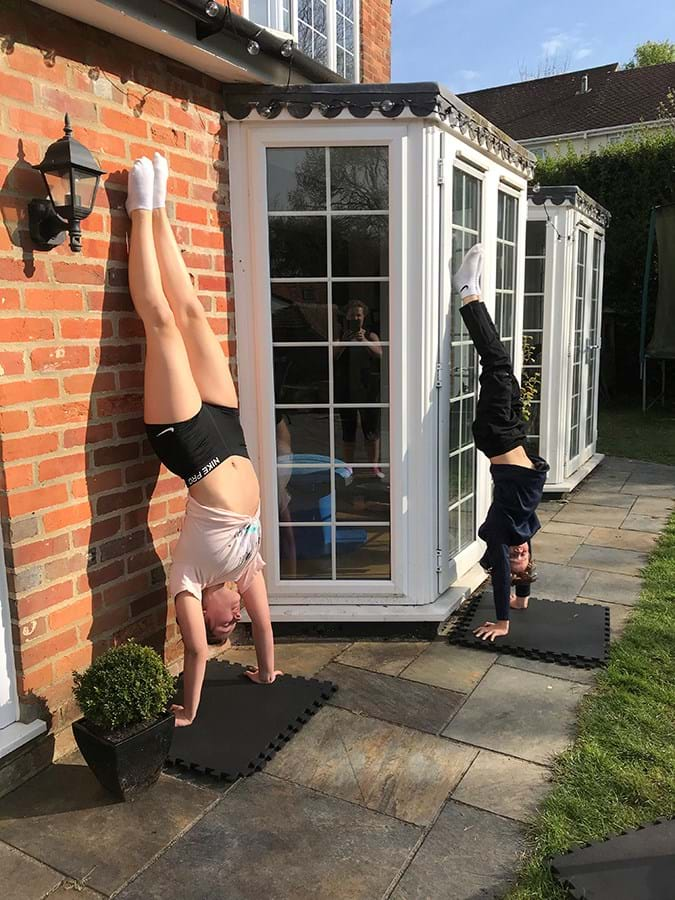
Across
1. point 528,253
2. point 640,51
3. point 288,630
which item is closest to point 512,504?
point 288,630

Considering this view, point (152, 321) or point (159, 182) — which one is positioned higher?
point (159, 182)

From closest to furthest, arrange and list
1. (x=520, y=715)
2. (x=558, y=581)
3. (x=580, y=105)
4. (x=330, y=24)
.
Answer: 1. (x=520, y=715)
2. (x=558, y=581)
3. (x=330, y=24)
4. (x=580, y=105)

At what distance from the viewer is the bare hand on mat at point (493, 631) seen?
400 cm

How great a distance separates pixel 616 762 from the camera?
287 centimetres

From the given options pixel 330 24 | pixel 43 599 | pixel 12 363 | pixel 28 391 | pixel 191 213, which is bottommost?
pixel 43 599

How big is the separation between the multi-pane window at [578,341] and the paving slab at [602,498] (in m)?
0.44

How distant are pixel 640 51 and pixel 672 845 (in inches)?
1677

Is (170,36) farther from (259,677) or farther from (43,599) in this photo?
(259,677)

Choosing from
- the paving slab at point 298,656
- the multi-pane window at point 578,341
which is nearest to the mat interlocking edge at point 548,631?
the paving slab at point 298,656

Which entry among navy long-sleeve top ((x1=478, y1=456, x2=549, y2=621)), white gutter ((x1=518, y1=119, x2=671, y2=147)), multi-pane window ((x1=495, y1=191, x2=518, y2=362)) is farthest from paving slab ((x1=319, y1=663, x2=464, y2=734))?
white gutter ((x1=518, y1=119, x2=671, y2=147))

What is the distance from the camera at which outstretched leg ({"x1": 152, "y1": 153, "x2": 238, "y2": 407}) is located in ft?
10.2

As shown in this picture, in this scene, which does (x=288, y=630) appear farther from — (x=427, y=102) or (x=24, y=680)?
(x=427, y=102)

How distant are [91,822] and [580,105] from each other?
25.2m

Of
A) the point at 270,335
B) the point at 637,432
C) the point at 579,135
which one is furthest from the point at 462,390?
the point at 579,135
